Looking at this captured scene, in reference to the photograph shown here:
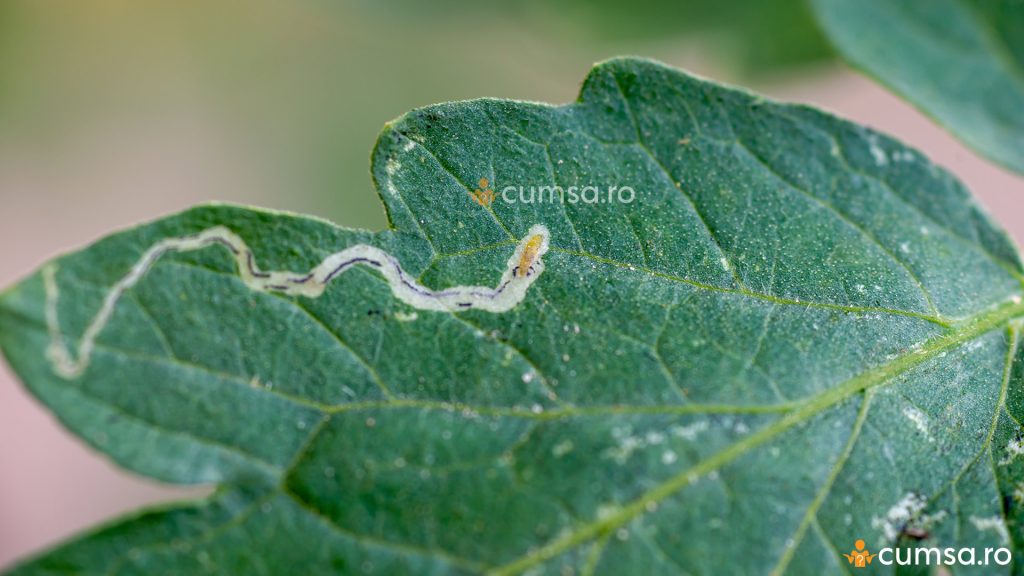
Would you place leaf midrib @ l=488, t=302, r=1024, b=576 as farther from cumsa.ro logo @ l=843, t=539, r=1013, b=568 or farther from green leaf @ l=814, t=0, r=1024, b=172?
green leaf @ l=814, t=0, r=1024, b=172

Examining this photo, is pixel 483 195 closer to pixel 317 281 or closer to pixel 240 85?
pixel 317 281

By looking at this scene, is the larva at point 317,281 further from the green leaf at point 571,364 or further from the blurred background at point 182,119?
the blurred background at point 182,119

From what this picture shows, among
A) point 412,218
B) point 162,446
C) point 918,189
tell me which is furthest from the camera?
point 918,189

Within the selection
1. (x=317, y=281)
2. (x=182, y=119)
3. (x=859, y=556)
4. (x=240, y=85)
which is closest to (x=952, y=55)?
(x=859, y=556)

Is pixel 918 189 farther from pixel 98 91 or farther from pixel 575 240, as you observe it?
pixel 98 91

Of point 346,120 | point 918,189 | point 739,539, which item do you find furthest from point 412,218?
point 346,120
